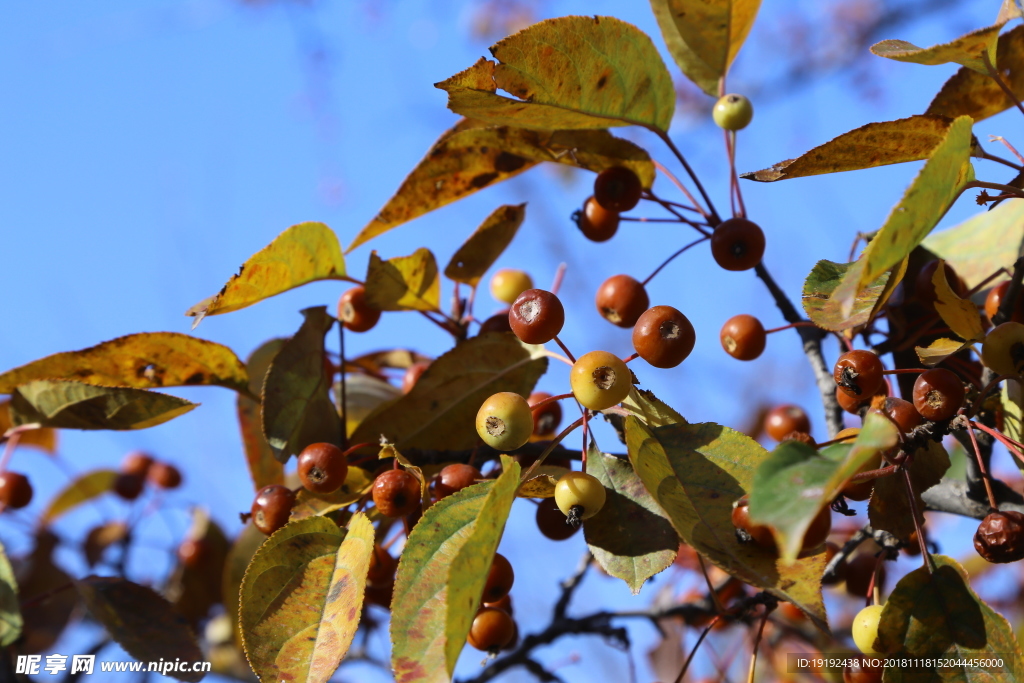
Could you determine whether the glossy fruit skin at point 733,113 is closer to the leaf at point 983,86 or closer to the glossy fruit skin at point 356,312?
the leaf at point 983,86

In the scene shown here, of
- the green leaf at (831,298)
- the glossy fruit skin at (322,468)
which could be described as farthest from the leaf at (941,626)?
the glossy fruit skin at (322,468)

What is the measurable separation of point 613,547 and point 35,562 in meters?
2.27

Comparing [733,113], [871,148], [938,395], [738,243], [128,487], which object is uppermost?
[128,487]

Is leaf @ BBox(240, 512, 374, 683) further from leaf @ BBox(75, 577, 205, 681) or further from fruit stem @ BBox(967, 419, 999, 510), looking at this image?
fruit stem @ BBox(967, 419, 999, 510)

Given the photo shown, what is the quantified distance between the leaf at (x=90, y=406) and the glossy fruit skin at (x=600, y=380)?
774mm

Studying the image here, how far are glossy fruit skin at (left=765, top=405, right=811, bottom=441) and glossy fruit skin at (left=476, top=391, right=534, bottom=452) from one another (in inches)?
37.0

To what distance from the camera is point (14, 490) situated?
74.6 inches

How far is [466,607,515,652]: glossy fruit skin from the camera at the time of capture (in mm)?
1490

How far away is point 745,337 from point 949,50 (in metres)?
0.59

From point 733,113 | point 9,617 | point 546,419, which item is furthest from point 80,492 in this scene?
point 733,113

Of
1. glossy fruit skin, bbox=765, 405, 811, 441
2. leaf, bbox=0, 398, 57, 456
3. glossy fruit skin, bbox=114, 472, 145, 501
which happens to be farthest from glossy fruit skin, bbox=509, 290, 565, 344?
glossy fruit skin, bbox=114, 472, 145, 501

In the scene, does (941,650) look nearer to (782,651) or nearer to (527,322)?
(527,322)

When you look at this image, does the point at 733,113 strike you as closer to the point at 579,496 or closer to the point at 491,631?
the point at 579,496

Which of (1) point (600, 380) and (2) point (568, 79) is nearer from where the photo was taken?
(1) point (600, 380)
